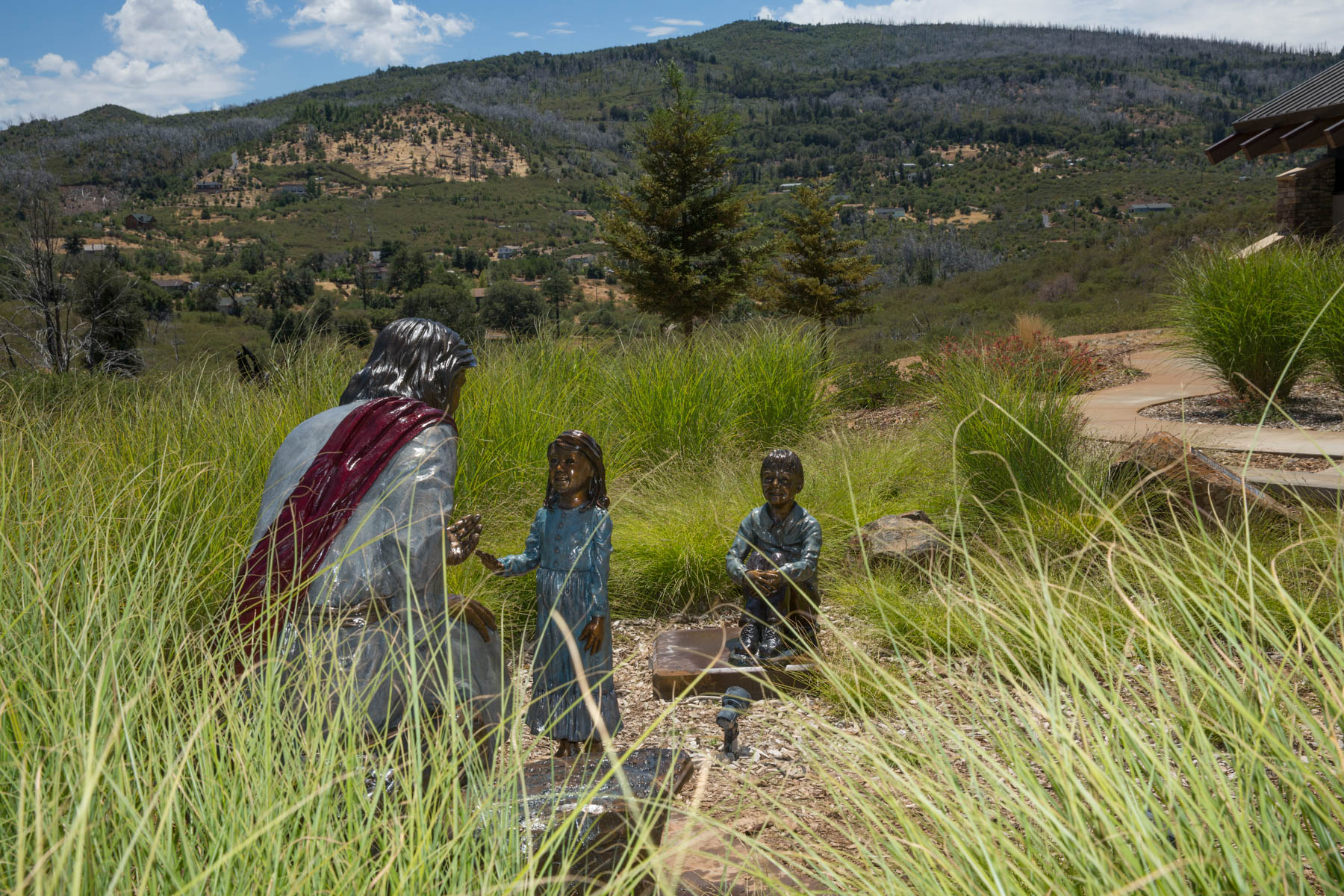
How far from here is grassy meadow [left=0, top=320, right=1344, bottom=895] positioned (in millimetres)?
1197

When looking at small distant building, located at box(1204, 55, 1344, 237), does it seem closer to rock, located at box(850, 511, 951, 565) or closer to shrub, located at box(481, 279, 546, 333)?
rock, located at box(850, 511, 951, 565)

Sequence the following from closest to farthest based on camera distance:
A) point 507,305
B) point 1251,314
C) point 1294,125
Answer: point 1251,314 < point 1294,125 < point 507,305

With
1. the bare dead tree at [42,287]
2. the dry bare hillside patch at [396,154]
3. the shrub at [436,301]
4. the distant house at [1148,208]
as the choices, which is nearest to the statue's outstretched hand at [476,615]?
the bare dead tree at [42,287]

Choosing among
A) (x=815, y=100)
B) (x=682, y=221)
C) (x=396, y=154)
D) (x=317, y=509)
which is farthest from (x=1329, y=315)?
(x=815, y=100)

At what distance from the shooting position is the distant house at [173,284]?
48984 mm

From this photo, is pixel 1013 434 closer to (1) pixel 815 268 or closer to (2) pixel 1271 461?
(2) pixel 1271 461

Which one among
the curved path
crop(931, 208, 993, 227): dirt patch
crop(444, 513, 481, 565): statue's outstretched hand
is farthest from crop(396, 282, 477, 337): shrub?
crop(931, 208, 993, 227): dirt patch

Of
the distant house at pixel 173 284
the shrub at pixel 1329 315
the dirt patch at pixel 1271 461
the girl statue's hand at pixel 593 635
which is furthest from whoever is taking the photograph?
the distant house at pixel 173 284

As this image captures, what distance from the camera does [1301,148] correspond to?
1164 cm

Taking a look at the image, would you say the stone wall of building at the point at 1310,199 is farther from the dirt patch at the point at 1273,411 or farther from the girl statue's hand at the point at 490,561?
the girl statue's hand at the point at 490,561

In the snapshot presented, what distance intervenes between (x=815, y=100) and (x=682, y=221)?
127 metres

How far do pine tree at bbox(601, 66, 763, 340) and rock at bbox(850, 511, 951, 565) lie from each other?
43.3 ft

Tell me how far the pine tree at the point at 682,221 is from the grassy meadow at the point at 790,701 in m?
11.9

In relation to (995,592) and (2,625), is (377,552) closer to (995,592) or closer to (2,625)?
(2,625)
